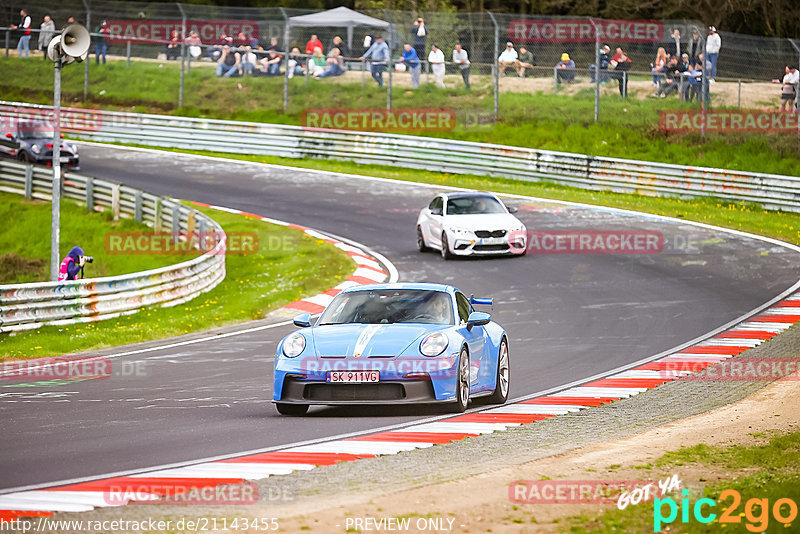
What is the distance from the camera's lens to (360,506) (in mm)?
7059

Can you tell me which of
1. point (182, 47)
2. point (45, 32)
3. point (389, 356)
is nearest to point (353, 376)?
point (389, 356)

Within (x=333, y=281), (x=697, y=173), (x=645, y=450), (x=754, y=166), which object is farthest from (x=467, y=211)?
(x=645, y=450)

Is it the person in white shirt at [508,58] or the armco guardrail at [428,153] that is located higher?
the person in white shirt at [508,58]

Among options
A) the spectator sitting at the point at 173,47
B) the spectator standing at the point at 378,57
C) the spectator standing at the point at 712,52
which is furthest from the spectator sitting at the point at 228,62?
the spectator standing at the point at 712,52

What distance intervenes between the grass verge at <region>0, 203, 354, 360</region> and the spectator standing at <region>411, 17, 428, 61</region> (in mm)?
8691

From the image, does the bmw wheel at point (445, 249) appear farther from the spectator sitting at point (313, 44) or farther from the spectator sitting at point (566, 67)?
the spectator sitting at point (313, 44)

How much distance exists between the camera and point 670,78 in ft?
107

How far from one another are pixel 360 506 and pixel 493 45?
28861mm

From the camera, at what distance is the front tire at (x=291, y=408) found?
10969mm

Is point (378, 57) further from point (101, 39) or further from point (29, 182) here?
point (29, 182)

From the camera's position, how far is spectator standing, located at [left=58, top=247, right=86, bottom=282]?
20050 mm

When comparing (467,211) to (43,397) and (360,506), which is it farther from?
(360,506)

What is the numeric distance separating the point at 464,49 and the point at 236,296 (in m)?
15.6

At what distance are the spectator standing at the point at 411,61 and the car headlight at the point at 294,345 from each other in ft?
83.1
